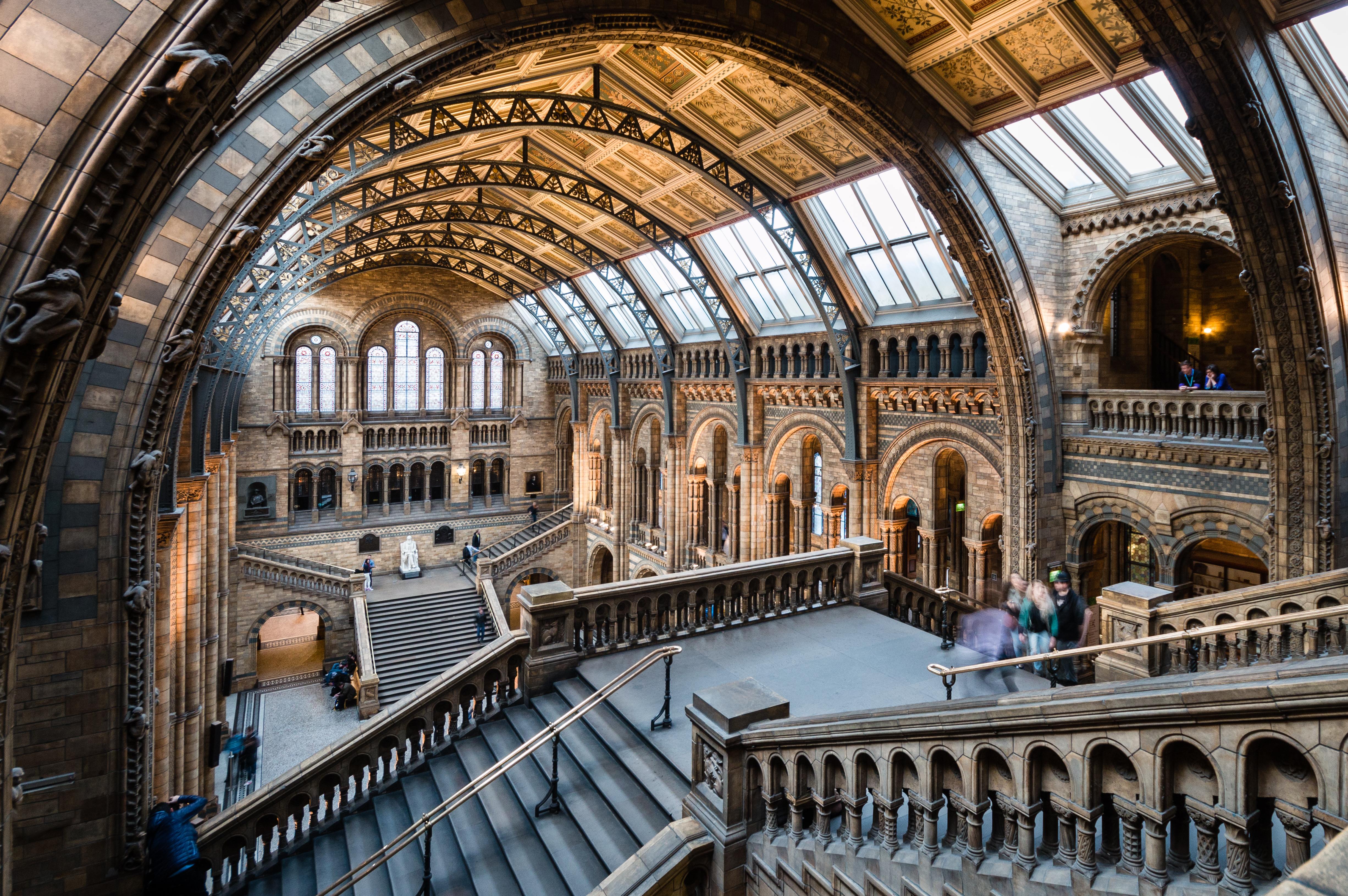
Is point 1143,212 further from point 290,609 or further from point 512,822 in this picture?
point 290,609

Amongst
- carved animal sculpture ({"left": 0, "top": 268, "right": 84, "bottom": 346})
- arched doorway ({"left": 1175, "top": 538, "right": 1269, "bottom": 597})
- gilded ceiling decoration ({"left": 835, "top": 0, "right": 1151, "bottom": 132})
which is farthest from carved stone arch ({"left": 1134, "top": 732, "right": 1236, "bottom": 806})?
arched doorway ({"left": 1175, "top": 538, "right": 1269, "bottom": 597})

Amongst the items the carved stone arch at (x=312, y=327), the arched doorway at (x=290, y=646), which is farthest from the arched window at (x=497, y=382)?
the arched doorway at (x=290, y=646)

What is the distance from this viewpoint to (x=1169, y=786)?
2.77 m

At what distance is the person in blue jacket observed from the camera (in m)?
5.39

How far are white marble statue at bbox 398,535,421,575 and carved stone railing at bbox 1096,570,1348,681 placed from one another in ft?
96.2

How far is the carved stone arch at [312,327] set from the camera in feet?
100

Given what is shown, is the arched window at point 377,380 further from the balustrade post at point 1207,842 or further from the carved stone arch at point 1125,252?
the balustrade post at point 1207,842

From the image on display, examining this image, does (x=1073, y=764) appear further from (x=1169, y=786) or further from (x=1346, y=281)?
(x=1346, y=281)

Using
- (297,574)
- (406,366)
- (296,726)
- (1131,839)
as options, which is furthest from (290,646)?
(1131,839)

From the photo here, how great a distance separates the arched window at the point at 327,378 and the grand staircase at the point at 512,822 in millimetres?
28822

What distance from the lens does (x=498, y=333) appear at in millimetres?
36219

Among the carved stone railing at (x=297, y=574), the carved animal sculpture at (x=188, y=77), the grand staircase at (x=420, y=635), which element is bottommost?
the grand staircase at (x=420, y=635)

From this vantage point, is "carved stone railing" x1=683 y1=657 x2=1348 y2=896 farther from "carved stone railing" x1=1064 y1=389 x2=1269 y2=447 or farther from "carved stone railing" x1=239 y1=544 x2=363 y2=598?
"carved stone railing" x1=239 y1=544 x2=363 y2=598

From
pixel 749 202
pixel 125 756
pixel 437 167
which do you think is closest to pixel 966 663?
pixel 125 756
